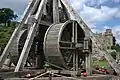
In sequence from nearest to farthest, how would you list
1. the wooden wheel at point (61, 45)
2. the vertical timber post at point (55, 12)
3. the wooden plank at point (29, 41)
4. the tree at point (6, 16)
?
the wooden plank at point (29, 41) < the wooden wheel at point (61, 45) < the vertical timber post at point (55, 12) < the tree at point (6, 16)

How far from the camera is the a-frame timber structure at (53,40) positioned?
12172mm

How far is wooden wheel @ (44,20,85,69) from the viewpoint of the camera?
12.1 meters

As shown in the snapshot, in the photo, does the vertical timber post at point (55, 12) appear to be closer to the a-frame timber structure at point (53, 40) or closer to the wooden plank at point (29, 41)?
the a-frame timber structure at point (53, 40)

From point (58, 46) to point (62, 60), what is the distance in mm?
615

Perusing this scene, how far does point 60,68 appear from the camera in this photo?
40.5ft

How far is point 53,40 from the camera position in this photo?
12250 millimetres

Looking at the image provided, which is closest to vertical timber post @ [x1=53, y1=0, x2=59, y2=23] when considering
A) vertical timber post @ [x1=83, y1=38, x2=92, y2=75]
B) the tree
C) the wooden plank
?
the wooden plank

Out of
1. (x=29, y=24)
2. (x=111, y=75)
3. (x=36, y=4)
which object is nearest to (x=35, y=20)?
(x=29, y=24)

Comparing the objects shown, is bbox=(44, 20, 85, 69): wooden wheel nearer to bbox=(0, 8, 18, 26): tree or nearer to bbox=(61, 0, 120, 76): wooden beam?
bbox=(61, 0, 120, 76): wooden beam

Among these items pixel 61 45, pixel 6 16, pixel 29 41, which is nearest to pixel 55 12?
pixel 61 45

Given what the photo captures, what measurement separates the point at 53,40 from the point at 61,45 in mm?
494

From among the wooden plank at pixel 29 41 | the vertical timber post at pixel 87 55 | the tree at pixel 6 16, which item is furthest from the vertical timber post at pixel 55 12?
the tree at pixel 6 16

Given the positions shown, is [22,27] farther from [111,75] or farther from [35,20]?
[111,75]

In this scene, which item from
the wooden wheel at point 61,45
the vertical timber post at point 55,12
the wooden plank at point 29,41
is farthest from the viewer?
the vertical timber post at point 55,12
